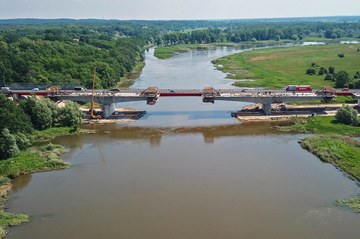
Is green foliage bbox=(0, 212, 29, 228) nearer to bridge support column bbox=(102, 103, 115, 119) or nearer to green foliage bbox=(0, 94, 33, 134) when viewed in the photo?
green foliage bbox=(0, 94, 33, 134)

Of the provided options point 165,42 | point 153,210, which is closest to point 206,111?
point 153,210

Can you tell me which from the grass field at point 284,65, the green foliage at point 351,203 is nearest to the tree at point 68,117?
the green foliage at point 351,203

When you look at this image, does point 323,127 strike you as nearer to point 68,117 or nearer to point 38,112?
point 68,117

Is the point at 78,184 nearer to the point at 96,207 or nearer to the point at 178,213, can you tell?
the point at 96,207

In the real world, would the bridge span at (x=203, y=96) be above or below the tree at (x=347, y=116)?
above

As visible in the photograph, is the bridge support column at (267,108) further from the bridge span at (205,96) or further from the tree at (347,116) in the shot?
the tree at (347,116)

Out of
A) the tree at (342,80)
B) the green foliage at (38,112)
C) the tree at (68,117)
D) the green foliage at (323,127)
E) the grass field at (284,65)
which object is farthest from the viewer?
the grass field at (284,65)

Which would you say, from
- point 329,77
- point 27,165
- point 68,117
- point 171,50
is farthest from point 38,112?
point 171,50
